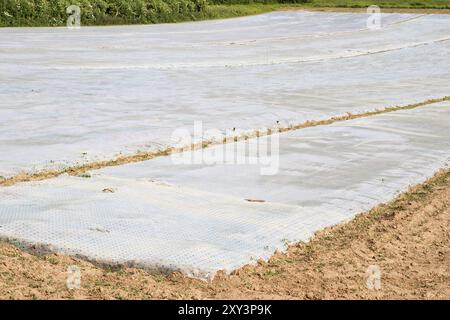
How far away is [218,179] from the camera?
932 cm

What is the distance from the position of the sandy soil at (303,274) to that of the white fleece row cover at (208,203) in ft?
0.57

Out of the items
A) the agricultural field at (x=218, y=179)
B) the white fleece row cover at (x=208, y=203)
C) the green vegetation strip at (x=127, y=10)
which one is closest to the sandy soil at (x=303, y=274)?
the agricultural field at (x=218, y=179)

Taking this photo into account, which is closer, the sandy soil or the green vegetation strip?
the sandy soil

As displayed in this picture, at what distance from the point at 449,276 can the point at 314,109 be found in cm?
917

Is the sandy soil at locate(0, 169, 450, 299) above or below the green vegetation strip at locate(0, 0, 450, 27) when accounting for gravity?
below

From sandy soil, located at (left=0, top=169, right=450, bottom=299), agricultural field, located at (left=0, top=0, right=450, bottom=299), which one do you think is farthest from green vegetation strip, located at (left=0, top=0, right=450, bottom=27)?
sandy soil, located at (left=0, top=169, right=450, bottom=299)

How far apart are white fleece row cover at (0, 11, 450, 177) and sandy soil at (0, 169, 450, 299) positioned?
3652mm

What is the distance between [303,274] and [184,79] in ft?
44.8

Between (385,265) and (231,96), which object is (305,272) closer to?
(385,265)

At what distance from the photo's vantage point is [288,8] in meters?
47.8

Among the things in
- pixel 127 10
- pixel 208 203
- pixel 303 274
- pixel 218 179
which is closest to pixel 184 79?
pixel 218 179

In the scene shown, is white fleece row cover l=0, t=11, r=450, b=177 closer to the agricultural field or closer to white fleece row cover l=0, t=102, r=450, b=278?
the agricultural field

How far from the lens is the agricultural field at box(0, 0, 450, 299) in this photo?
20.6ft
